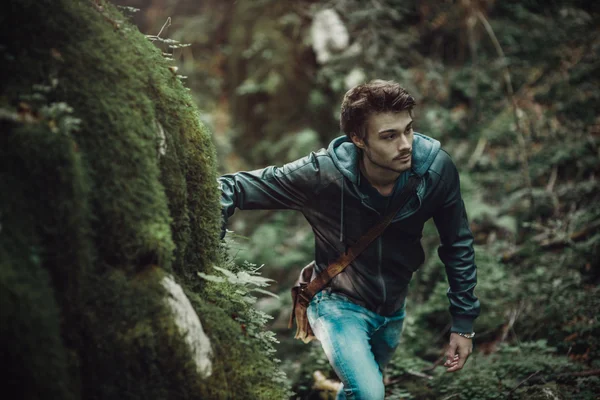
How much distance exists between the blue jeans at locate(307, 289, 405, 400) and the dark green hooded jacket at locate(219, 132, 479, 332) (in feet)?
0.32

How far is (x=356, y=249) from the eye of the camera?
3451 millimetres

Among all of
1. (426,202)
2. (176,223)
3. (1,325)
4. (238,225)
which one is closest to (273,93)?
(238,225)

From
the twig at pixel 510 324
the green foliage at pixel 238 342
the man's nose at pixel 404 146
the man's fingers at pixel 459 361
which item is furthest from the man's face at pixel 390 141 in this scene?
the twig at pixel 510 324

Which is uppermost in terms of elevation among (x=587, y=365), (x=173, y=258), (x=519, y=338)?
(x=173, y=258)

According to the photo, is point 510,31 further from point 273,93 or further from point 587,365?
point 587,365

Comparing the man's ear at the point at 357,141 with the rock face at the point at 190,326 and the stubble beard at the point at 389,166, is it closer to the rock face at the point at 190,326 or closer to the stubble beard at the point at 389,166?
the stubble beard at the point at 389,166

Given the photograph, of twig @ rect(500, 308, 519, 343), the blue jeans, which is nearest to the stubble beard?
the blue jeans

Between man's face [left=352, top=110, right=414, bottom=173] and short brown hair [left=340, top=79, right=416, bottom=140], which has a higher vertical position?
short brown hair [left=340, top=79, right=416, bottom=140]

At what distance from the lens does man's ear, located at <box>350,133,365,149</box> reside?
354cm

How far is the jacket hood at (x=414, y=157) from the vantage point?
11.1 ft

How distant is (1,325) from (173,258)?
909mm

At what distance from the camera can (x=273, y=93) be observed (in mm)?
11117

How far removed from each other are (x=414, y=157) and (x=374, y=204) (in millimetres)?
442

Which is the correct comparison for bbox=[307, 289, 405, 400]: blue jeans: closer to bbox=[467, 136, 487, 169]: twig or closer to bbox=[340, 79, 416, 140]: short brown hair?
bbox=[340, 79, 416, 140]: short brown hair
